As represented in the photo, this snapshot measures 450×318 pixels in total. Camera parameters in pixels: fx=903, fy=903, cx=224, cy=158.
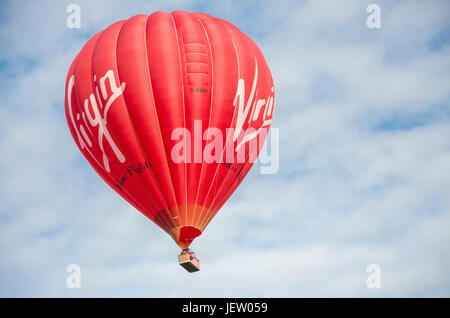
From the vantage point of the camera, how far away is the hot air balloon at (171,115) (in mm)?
30281

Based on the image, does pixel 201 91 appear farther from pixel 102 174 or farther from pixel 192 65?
pixel 102 174

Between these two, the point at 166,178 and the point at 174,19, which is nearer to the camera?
the point at 166,178

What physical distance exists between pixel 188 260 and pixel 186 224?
47.3 inches

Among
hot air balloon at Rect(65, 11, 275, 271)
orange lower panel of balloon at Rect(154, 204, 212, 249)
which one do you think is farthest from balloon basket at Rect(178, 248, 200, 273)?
orange lower panel of balloon at Rect(154, 204, 212, 249)

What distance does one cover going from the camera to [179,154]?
3019cm

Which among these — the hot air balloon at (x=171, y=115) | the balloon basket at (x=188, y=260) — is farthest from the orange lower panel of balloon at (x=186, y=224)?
the balloon basket at (x=188, y=260)

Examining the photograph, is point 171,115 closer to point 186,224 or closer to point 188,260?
point 186,224

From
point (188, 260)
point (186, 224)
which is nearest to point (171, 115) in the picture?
point (186, 224)

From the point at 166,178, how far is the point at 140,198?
133cm

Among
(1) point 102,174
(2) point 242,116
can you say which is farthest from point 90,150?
(2) point 242,116

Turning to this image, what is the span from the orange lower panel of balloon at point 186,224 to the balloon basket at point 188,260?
24 cm

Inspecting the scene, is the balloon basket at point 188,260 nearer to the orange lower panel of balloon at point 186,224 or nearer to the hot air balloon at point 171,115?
the hot air balloon at point 171,115

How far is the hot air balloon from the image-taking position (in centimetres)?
3028

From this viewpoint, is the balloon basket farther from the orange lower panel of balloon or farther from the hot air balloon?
the orange lower panel of balloon
